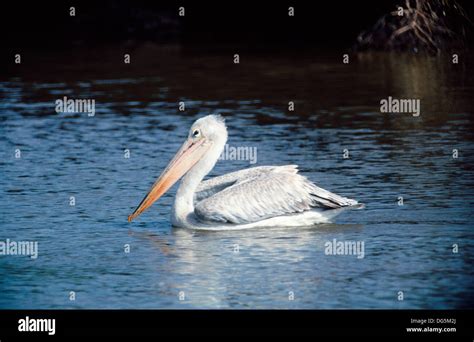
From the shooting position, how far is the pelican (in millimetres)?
10516

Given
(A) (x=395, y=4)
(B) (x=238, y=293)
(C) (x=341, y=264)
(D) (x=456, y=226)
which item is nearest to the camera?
(B) (x=238, y=293)

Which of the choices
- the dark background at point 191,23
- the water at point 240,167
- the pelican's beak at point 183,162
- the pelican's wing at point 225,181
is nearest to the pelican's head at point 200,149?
the pelican's beak at point 183,162

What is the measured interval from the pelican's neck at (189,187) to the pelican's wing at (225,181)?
71 mm

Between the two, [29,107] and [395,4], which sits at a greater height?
[395,4]

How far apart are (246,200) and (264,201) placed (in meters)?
0.16

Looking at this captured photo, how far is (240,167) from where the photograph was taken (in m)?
13.1

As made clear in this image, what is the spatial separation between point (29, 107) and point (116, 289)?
8833mm

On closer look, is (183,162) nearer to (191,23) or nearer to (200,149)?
(200,149)

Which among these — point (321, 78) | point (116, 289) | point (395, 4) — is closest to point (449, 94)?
point (321, 78)

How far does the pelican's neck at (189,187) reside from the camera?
10.8 m

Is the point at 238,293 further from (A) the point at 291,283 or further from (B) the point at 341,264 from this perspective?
(B) the point at 341,264

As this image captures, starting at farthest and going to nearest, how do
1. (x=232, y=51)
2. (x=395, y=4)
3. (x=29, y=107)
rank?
(x=232, y=51) < (x=395, y=4) < (x=29, y=107)

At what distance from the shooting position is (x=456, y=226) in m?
10.5

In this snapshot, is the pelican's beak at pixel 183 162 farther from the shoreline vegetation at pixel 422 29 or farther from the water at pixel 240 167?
the shoreline vegetation at pixel 422 29
